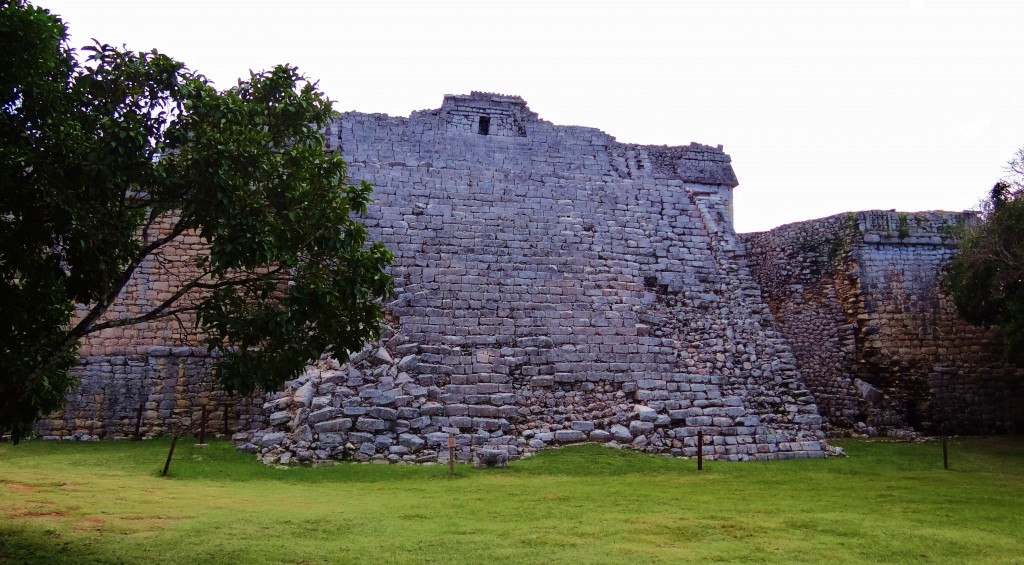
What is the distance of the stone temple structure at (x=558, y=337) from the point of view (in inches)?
544

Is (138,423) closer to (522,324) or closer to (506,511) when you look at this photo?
(522,324)

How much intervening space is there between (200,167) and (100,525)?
3953 millimetres

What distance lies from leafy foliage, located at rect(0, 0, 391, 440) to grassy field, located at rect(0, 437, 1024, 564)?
1589 millimetres

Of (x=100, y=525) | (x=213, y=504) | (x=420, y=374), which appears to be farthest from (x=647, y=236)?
(x=100, y=525)

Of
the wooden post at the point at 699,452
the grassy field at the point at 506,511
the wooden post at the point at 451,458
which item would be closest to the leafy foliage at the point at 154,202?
the grassy field at the point at 506,511

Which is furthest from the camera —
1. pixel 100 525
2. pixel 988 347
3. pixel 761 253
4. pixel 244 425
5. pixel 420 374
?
pixel 761 253

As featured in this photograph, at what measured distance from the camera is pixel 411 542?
8.13 m

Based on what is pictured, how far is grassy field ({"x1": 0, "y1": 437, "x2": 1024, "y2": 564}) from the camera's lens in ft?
25.8

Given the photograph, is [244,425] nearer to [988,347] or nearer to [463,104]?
[463,104]

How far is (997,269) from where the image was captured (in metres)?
17.3

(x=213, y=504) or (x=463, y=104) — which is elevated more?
(x=463, y=104)

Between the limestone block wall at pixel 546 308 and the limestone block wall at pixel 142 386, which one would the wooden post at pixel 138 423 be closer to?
the limestone block wall at pixel 142 386

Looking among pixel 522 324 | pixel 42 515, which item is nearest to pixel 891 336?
pixel 522 324

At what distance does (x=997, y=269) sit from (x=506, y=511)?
13.2 metres
